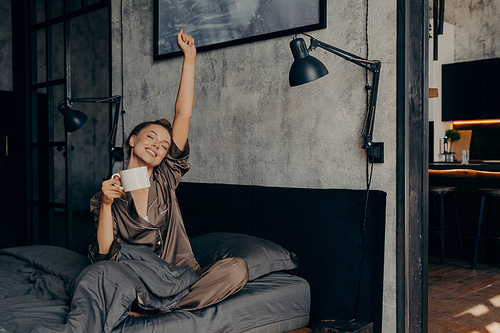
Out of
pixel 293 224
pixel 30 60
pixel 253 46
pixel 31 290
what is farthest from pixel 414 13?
pixel 30 60

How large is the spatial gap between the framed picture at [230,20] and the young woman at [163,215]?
74 cm

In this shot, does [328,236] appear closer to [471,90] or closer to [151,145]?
[151,145]

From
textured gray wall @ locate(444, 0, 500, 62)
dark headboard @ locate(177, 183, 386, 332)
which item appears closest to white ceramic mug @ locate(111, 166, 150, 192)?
dark headboard @ locate(177, 183, 386, 332)

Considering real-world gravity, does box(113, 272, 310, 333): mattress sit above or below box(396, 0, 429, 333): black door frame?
below

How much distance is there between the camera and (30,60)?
14.7ft

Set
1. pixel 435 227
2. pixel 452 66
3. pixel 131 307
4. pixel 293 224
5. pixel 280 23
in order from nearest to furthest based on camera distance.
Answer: pixel 131 307 < pixel 293 224 < pixel 280 23 < pixel 435 227 < pixel 452 66

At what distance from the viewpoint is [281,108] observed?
257cm

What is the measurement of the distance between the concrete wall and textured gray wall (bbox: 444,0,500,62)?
546cm

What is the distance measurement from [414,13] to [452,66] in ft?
17.6

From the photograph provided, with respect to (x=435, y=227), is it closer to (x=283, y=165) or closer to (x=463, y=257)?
(x=463, y=257)

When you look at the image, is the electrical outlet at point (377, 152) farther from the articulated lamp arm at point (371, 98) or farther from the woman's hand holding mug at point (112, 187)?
the woman's hand holding mug at point (112, 187)

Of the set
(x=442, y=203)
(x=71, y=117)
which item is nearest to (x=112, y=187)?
(x=71, y=117)

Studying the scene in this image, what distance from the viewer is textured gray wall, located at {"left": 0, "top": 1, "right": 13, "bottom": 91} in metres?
6.99

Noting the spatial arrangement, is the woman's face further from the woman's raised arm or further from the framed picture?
the framed picture
